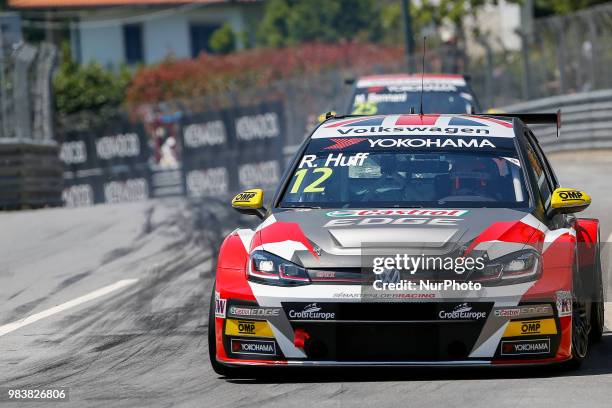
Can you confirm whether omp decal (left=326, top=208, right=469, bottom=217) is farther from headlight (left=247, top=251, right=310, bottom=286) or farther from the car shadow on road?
the car shadow on road

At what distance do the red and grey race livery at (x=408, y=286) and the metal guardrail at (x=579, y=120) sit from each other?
19.7 meters

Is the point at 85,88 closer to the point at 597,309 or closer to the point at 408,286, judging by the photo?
the point at 597,309

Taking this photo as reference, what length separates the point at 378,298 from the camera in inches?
278

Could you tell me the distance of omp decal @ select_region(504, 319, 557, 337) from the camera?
23.2ft

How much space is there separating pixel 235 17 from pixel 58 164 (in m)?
49.9

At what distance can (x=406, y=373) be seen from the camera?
24.6 ft

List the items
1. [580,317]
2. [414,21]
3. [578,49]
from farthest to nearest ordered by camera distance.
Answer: [414,21], [578,49], [580,317]

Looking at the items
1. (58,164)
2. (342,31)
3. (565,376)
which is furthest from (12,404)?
(342,31)

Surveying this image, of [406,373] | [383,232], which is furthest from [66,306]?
[383,232]

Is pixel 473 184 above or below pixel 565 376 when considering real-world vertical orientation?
above

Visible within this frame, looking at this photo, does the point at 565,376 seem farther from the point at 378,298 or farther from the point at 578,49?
the point at 578,49

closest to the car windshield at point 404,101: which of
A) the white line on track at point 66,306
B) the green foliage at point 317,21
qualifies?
the white line on track at point 66,306

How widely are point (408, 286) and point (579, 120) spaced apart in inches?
853

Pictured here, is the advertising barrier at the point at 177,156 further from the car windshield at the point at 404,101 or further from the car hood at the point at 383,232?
the car hood at the point at 383,232
